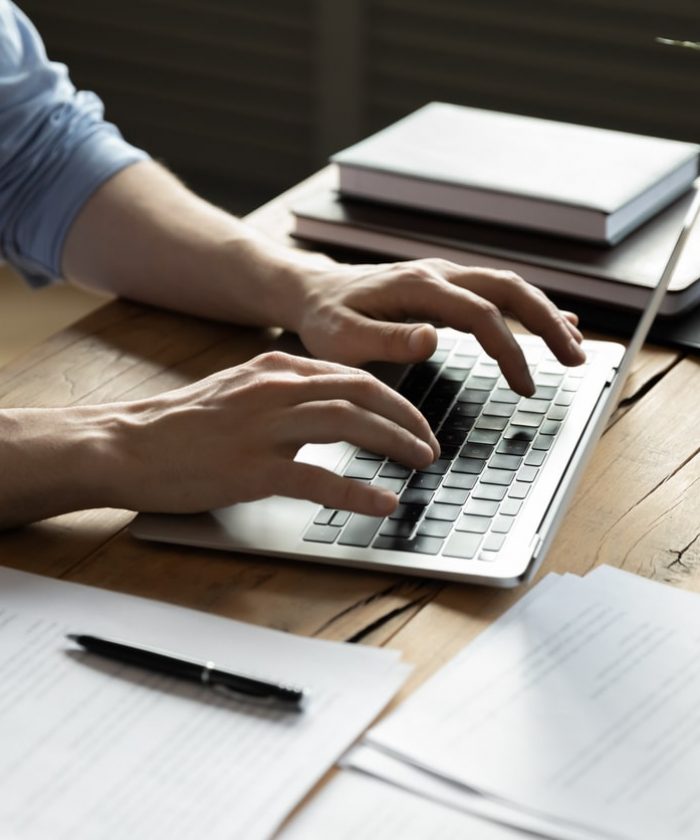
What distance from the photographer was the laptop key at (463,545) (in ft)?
2.60

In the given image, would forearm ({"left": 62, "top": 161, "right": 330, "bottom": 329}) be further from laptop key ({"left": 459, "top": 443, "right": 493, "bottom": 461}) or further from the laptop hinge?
the laptop hinge

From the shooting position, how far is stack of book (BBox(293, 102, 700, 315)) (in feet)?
3.86

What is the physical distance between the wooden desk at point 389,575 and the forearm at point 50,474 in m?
0.02

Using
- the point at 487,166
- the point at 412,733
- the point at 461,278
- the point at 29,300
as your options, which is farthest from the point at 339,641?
the point at 29,300

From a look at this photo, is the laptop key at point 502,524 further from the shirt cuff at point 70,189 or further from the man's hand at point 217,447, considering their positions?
the shirt cuff at point 70,189

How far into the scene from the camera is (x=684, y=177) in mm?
1324

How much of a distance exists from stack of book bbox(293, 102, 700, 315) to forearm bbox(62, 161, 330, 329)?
11 cm

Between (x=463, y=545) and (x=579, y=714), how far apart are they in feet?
0.52

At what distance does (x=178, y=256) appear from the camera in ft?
3.97

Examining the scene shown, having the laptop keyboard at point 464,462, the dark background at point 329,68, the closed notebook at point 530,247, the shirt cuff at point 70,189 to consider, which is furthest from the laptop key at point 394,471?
the dark background at point 329,68

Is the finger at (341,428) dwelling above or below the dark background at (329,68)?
above

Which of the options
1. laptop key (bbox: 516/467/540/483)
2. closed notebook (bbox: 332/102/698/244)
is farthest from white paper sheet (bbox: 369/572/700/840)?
closed notebook (bbox: 332/102/698/244)

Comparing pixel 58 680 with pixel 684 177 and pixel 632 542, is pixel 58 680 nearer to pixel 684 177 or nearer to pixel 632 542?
pixel 632 542

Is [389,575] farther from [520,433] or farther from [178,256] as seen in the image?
[178,256]
